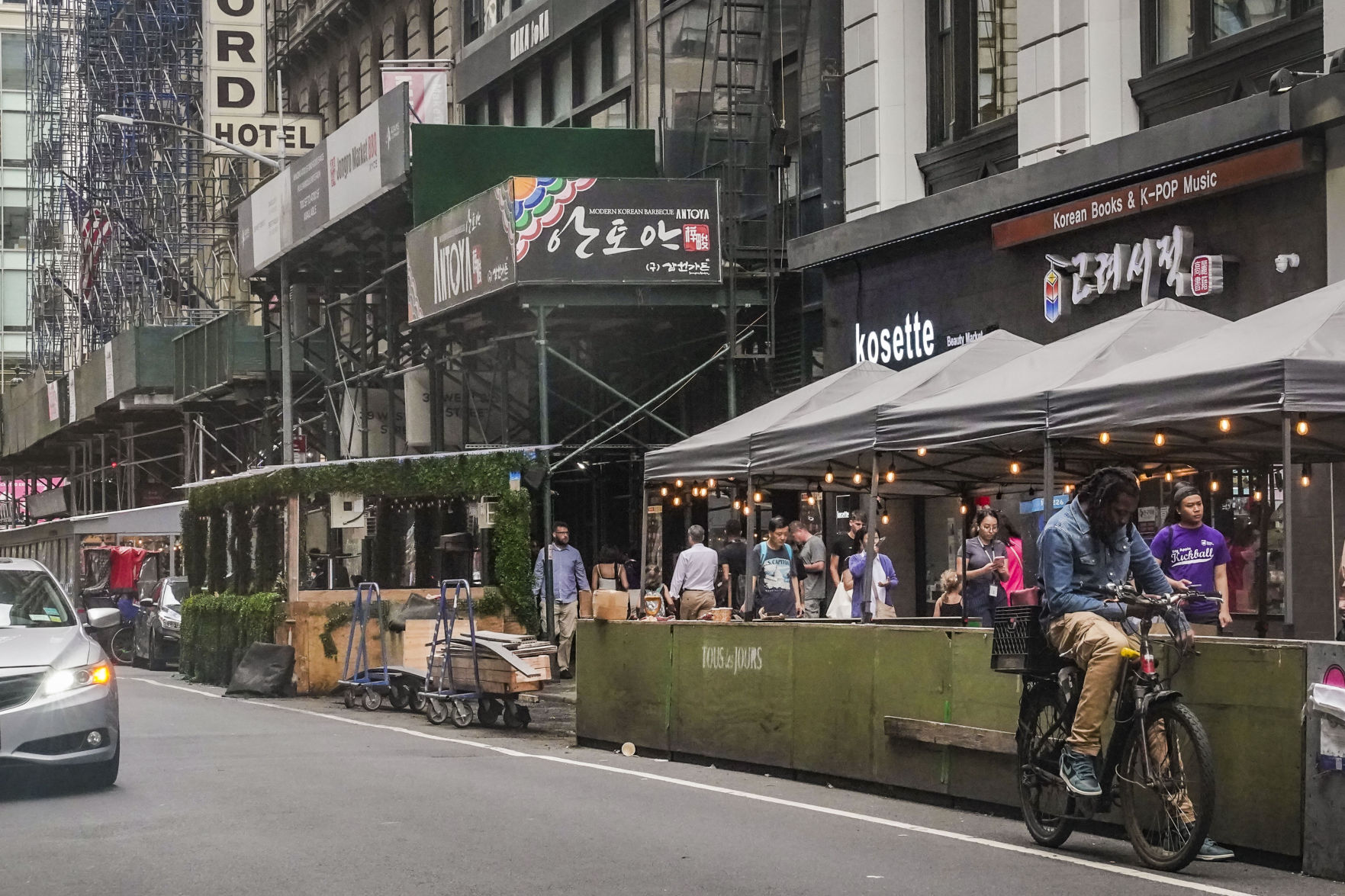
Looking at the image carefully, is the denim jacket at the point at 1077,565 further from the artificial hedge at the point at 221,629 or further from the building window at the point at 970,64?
the artificial hedge at the point at 221,629

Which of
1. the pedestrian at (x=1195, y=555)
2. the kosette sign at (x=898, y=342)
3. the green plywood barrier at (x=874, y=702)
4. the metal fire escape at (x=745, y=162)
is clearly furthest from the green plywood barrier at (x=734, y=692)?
the metal fire escape at (x=745, y=162)

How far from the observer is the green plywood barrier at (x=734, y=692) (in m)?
13.3

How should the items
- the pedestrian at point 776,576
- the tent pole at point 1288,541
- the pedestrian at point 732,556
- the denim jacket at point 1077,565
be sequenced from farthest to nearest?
the pedestrian at point 732,556
the pedestrian at point 776,576
the tent pole at point 1288,541
the denim jacket at point 1077,565

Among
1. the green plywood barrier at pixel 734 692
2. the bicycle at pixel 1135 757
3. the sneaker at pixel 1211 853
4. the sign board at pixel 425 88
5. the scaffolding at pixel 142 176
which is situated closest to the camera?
the bicycle at pixel 1135 757

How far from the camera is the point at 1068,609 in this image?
9477 mm

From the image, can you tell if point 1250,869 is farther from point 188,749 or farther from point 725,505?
point 725,505

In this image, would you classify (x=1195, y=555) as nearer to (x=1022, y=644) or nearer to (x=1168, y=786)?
(x=1022, y=644)

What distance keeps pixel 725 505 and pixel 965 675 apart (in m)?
15.3

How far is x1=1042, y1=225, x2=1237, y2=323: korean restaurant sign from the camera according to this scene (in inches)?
680

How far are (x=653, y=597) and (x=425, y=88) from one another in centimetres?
1953

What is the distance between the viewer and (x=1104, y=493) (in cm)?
945

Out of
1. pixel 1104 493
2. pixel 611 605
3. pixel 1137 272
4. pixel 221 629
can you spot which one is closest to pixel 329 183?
pixel 221 629

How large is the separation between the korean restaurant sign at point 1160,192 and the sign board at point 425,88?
49.6 ft

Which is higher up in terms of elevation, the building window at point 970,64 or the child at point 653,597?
the building window at point 970,64
